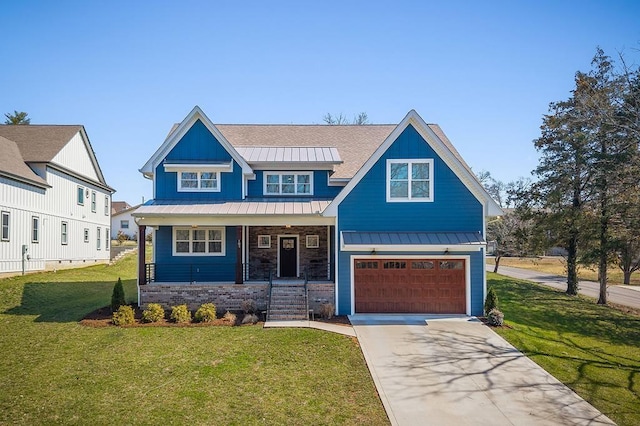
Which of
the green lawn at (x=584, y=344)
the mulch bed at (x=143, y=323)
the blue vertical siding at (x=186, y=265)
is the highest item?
the blue vertical siding at (x=186, y=265)

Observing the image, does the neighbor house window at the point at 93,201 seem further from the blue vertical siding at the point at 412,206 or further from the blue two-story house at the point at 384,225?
the blue vertical siding at the point at 412,206

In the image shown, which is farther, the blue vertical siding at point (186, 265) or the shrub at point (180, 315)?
the blue vertical siding at point (186, 265)

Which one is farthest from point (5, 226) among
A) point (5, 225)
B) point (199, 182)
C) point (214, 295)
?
point (214, 295)

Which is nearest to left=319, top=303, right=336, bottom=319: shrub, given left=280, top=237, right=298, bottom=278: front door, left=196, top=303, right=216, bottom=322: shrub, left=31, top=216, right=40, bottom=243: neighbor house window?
left=196, top=303, right=216, bottom=322: shrub

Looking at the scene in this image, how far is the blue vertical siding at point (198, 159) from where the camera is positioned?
18875 millimetres

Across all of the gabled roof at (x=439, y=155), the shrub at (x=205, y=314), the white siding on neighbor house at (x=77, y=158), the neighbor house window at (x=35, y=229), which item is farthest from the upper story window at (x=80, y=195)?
the gabled roof at (x=439, y=155)

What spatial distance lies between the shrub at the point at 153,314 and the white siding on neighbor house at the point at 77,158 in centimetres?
1515

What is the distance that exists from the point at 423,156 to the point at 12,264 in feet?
65.8

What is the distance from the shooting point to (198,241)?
1908cm

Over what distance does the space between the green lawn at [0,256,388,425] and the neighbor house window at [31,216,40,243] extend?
353 inches

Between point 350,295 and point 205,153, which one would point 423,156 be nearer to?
point 350,295

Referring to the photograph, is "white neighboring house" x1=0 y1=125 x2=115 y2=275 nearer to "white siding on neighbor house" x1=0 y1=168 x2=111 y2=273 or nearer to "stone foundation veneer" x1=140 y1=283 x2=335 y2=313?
"white siding on neighbor house" x1=0 y1=168 x2=111 y2=273

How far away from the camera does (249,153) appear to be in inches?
797

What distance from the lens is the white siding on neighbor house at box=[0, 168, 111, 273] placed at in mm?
21219
